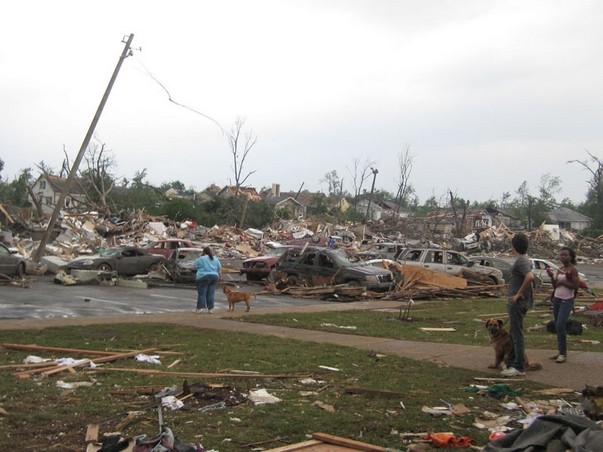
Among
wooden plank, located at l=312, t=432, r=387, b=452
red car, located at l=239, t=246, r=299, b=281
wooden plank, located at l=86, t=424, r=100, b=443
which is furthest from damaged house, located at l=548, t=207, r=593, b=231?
wooden plank, located at l=86, t=424, r=100, b=443

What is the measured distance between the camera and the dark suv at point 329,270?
2155 cm

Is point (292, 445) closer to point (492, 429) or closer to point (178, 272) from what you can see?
point (492, 429)

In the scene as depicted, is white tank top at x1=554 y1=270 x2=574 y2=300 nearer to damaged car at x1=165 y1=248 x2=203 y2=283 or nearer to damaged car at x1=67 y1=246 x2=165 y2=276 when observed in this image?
damaged car at x1=165 y1=248 x2=203 y2=283

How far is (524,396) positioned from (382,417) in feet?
6.01

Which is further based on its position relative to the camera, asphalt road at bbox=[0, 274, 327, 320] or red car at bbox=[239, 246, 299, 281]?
red car at bbox=[239, 246, 299, 281]

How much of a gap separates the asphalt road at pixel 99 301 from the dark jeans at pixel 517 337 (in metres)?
9.65

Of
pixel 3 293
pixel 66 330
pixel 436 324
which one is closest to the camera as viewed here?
pixel 66 330

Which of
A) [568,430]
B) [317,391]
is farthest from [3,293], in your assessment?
[568,430]

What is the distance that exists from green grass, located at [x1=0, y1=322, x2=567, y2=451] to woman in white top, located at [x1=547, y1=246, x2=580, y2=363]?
1.54 meters

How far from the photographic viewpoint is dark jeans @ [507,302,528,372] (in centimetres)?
809

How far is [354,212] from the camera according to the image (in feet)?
305

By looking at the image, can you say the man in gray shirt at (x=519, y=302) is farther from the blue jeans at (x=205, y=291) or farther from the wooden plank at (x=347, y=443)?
the blue jeans at (x=205, y=291)

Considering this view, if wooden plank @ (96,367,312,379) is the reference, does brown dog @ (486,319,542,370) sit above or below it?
above

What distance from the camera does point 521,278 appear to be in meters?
8.28
